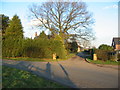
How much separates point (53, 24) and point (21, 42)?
31.9 feet

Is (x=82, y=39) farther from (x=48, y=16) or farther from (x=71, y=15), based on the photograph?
(x=48, y=16)

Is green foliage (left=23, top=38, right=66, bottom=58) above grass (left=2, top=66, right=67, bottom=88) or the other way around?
above

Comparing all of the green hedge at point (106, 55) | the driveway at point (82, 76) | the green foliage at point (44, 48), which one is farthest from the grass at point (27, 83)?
the green foliage at point (44, 48)

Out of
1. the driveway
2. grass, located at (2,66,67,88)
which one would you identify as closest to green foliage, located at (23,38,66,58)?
the driveway

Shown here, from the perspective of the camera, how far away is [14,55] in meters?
19.6

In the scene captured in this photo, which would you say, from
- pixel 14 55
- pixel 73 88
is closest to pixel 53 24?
pixel 14 55

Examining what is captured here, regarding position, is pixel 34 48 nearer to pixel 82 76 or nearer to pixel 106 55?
pixel 106 55

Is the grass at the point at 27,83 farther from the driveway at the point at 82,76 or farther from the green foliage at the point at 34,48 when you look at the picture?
the green foliage at the point at 34,48

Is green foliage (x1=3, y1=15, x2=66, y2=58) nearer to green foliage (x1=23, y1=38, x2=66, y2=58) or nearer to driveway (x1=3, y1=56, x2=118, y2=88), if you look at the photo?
green foliage (x1=23, y1=38, x2=66, y2=58)

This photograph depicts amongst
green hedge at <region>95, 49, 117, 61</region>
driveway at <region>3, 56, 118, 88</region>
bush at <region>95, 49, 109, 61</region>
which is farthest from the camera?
bush at <region>95, 49, 109, 61</region>

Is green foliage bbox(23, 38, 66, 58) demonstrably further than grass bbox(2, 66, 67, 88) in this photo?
Yes

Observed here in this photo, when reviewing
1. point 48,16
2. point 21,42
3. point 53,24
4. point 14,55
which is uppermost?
point 48,16

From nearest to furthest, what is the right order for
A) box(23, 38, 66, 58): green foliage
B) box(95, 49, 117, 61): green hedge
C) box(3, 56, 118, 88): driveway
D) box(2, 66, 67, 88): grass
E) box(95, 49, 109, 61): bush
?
box(2, 66, 67, 88): grass < box(3, 56, 118, 88): driveway < box(95, 49, 117, 61): green hedge < box(95, 49, 109, 61): bush < box(23, 38, 66, 58): green foliage

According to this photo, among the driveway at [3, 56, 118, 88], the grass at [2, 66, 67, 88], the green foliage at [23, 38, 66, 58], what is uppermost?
the green foliage at [23, 38, 66, 58]
